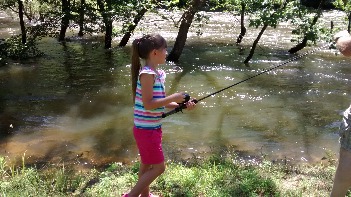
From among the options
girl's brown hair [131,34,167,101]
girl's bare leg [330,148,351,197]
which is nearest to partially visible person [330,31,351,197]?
girl's bare leg [330,148,351,197]

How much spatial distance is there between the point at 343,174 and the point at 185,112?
16.9ft

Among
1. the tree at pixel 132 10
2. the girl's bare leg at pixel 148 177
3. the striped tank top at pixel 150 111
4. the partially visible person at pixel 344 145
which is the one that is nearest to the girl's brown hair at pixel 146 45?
the striped tank top at pixel 150 111

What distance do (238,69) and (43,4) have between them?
7609mm

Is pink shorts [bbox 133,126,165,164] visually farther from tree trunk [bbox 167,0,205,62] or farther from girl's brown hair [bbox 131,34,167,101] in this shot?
tree trunk [bbox 167,0,205,62]

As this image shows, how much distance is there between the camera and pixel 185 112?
323 inches

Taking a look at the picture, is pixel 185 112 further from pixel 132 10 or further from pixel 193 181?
pixel 132 10

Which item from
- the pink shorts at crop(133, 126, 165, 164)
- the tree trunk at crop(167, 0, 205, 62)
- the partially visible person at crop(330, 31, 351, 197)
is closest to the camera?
the partially visible person at crop(330, 31, 351, 197)

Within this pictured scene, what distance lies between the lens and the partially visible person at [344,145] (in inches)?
119

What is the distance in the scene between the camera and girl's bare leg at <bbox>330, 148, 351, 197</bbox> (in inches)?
123

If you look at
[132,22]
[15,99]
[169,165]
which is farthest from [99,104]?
[132,22]

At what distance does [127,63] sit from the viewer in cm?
1284

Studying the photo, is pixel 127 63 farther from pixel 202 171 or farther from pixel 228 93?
pixel 202 171

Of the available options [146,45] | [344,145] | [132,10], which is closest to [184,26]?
[132,10]

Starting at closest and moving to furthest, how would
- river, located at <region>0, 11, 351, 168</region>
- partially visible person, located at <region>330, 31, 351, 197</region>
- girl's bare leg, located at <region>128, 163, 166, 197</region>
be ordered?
partially visible person, located at <region>330, 31, 351, 197</region> → girl's bare leg, located at <region>128, 163, 166, 197</region> → river, located at <region>0, 11, 351, 168</region>
